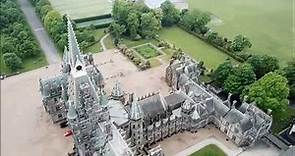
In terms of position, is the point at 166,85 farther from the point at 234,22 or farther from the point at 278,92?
the point at 234,22

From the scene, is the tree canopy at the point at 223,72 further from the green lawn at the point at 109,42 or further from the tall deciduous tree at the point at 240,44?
the green lawn at the point at 109,42

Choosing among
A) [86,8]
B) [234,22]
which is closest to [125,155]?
[234,22]

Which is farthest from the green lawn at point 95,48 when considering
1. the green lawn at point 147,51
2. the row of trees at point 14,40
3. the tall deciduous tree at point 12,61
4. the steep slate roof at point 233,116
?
the steep slate roof at point 233,116

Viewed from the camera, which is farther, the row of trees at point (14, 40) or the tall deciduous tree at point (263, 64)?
the row of trees at point (14, 40)

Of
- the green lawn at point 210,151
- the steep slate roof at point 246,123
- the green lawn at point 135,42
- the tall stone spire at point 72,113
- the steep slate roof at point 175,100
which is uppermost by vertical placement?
the tall stone spire at point 72,113

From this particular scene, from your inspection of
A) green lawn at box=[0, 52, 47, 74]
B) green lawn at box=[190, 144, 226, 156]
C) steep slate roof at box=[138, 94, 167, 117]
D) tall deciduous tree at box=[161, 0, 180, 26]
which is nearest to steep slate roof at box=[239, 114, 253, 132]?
green lawn at box=[190, 144, 226, 156]

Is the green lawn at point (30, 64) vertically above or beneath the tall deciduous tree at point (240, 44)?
beneath
